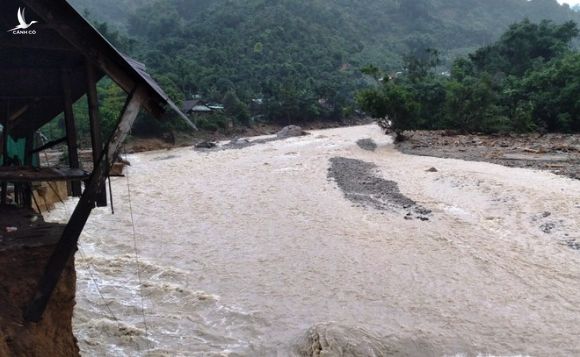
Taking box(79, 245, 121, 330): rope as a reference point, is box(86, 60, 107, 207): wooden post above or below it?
above

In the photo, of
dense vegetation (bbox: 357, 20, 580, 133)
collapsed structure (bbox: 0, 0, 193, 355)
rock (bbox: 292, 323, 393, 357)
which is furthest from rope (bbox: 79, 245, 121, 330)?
dense vegetation (bbox: 357, 20, 580, 133)

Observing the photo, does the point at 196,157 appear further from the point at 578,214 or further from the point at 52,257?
the point at 52,257

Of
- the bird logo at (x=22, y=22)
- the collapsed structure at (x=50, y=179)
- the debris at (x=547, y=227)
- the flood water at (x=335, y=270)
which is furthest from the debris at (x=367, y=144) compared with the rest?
the bird logo at (x=22, y=22)

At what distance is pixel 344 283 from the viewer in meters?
8.28

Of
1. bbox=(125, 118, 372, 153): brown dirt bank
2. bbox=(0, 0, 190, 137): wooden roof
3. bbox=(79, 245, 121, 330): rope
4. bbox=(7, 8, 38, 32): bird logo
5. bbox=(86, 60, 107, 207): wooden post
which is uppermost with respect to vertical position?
bbox=(7, 8, 38, 32): bird logo

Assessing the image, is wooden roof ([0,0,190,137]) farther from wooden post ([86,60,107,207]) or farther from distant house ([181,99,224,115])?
distant house ([181,99,224,115])

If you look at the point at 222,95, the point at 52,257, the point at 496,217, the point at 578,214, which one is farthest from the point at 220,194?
the point at 222,95

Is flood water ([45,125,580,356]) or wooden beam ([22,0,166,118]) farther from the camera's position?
flood water ([45,125,580,356])

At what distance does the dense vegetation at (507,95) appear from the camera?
27.1 meters

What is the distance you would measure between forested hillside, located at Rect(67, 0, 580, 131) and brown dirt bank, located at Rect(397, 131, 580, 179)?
15.2 metres

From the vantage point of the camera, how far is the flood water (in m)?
6.30

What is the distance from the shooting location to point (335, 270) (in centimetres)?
890

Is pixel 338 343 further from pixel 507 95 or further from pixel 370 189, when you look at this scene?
pixel 507 95

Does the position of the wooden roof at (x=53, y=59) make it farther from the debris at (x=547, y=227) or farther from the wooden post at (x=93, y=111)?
the debris at (x=547, y=227)
